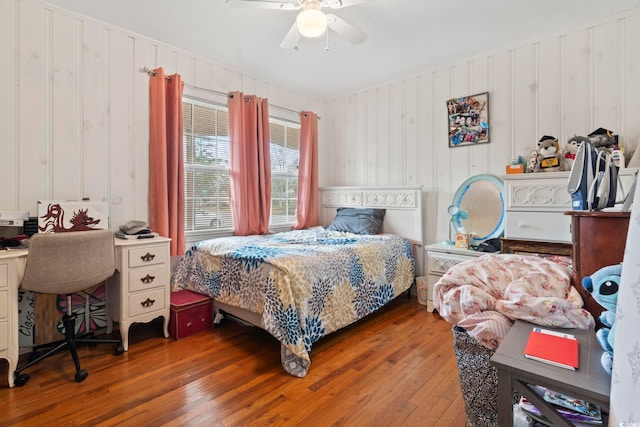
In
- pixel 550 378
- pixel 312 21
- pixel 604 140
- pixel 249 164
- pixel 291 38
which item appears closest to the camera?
pixel 550 378

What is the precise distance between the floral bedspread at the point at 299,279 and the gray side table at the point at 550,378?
127 centimetres

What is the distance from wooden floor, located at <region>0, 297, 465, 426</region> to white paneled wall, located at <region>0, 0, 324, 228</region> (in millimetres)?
1167

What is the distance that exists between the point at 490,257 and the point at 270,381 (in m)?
1.41

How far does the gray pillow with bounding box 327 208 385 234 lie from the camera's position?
12.0 feet

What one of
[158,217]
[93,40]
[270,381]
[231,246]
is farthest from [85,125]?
[270,381]

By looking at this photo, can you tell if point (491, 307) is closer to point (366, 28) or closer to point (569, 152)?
point (569, 152)

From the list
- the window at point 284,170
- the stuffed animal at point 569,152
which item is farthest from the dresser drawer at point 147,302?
the stuffed animal at point 569,152

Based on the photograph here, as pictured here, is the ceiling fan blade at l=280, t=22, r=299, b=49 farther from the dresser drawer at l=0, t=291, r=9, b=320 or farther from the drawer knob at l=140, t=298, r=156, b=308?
the dresser drawer at l=0, t=291, r=9, b=320

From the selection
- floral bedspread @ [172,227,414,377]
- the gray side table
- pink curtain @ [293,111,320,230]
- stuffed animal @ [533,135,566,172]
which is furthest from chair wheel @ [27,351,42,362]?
stuffed animal @ [533,135,566,172]

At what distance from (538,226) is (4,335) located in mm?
3659

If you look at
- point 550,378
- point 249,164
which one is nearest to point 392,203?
point 249,164

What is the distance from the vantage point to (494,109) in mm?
3127

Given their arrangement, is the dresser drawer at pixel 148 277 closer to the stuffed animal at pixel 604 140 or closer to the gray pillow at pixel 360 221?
the gray pillow at pixel 360 221

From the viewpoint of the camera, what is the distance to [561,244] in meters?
2.46
